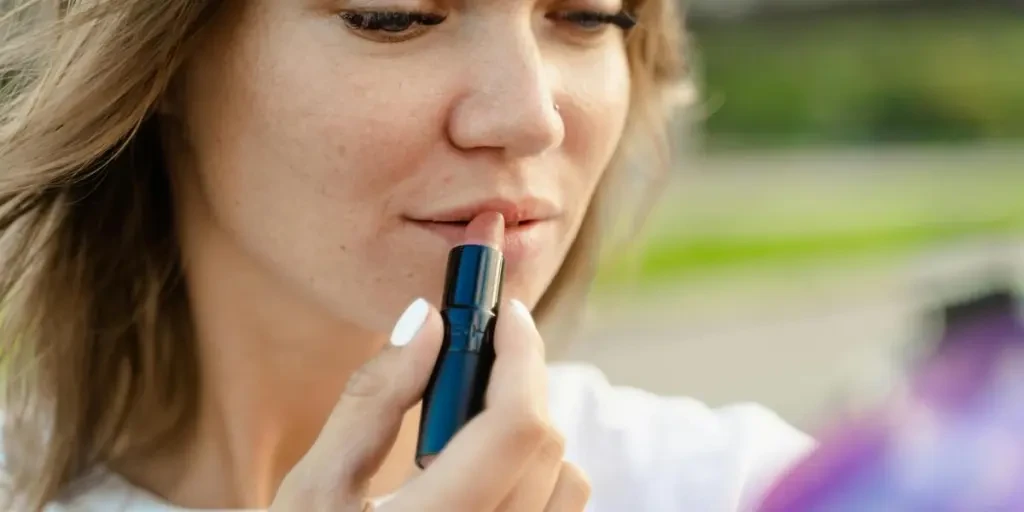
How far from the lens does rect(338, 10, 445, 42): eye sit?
0.46 meters

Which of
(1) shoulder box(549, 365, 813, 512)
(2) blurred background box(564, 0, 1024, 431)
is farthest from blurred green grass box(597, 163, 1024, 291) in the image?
(1) shoulder box(549, 365, 813, 512)

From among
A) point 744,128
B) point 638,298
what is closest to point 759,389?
point 638,298

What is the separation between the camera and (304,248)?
0.49 m

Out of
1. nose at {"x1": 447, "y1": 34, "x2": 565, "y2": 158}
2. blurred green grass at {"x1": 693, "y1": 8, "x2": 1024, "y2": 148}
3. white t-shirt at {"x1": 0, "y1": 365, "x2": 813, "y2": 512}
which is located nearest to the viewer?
nose at {"x1": 447, "y1": 34, "x2": 565, "y2": 158}

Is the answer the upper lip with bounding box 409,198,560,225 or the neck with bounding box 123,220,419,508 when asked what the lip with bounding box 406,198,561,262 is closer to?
the upper lip with bounding box 409,198,560,225

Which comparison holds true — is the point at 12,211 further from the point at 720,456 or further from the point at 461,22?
the point at 720,456

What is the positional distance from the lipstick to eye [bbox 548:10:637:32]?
16 cm

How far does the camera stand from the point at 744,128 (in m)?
0.94

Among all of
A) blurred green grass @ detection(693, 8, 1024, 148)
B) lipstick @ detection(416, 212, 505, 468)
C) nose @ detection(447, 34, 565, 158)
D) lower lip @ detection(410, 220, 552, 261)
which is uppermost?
blurred green grass @ detection(693, 8, 1024, 148)

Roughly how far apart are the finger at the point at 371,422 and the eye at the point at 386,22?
16 centimetres

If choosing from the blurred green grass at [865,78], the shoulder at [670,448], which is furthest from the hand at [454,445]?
the blurred green grass at [865,78]

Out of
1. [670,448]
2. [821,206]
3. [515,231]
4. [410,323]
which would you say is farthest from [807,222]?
[410,323]

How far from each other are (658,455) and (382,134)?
12.0 inches

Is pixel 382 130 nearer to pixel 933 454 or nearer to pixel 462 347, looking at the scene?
pixel 462 347
